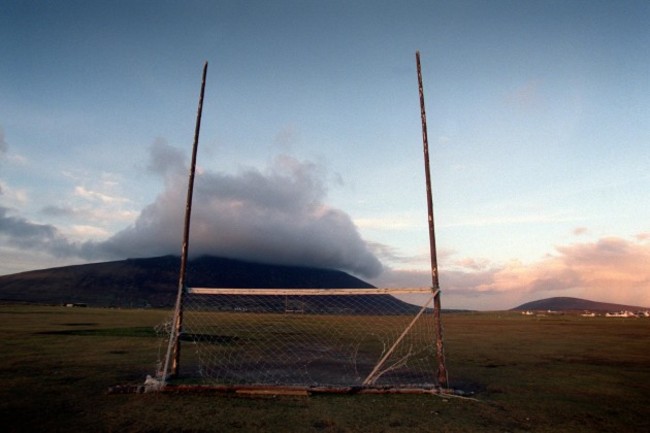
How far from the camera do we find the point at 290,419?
20.4ft

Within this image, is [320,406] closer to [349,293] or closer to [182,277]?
[349,293]

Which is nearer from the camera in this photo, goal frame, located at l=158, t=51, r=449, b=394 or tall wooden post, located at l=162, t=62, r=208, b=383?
goal frame, located at l=158, t=51, r=449, b=394

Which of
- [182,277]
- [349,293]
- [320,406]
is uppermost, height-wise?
[182,277]

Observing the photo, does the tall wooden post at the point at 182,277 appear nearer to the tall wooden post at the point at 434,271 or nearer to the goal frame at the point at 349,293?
the goal frame at the point at 349,293

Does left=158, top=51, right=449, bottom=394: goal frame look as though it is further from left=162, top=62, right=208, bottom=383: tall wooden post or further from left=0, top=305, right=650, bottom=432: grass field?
left=0, top=305, right=650, bottom=432: grass field

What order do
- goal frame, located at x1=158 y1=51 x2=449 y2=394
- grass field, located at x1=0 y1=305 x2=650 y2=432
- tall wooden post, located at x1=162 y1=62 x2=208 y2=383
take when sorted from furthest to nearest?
1. tall wooden post, located at x1=162 y1=62 x2=208 y2=383
2. goal frame, located at x1=158 y1=51 x2=449 y2=394
3. grass field, located at x1=0 y1=305 x2=650 y2=432

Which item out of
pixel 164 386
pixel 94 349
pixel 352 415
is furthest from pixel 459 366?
pixel 94 349

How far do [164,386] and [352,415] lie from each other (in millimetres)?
4150

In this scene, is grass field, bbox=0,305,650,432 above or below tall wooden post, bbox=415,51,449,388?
below

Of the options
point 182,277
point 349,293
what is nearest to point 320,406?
point 349,293

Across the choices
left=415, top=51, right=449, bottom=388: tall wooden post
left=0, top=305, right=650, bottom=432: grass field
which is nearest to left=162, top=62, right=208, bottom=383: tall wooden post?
left=0, top=305, right=650, bottom=432: grass field

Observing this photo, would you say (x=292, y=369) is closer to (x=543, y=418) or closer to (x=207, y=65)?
(x=543, y=418)

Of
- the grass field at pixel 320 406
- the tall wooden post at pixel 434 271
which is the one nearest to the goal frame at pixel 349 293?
the tall wooden post at pixel 434 271

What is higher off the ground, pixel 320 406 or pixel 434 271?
pixel 434 271
